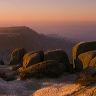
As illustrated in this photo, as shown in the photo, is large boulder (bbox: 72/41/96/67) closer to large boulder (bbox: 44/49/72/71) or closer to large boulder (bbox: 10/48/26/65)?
large boulder (bbox: 44/49/72/71)

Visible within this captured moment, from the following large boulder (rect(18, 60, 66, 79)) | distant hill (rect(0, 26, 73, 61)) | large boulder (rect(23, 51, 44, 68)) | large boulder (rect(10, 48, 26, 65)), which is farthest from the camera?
distant hill (rect(0, 26, 73, 61))

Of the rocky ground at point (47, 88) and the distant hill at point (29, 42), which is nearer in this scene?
the rocky ground at point (47, 88)

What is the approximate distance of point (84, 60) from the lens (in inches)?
1235

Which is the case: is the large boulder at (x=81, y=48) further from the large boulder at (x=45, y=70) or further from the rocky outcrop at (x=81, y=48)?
the large boulder at (x=45, y=70)

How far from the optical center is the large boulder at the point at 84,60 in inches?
1211

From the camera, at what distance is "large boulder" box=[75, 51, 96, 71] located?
3076 centimetres

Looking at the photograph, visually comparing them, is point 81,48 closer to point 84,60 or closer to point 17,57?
point 84,60

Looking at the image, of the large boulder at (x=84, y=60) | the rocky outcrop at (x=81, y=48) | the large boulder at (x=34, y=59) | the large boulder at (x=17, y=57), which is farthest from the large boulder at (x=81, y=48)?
the large boulder at (x=17, y=57)

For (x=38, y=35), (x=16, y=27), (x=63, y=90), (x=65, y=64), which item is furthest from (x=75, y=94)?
(x=16, y=27)

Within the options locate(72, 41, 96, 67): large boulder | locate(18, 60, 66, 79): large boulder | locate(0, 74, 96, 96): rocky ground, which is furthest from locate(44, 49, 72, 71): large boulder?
Result: locate(0, 74, 96, 96): rocky ground

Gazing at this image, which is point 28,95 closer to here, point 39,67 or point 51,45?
point 39,67

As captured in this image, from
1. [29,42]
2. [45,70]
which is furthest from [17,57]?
[29,42]

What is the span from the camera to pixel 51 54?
112 ft

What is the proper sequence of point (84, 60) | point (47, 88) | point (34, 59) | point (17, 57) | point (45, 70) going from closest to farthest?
point (47, 88) → point (45, 70) → point (84, 60) → point (34, 59) → point (17, 57)
